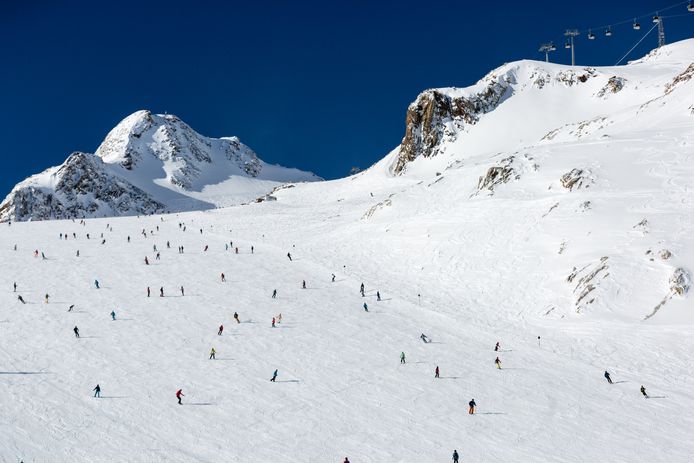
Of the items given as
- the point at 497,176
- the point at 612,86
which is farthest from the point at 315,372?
the point at 612,86

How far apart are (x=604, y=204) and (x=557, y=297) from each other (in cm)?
1328

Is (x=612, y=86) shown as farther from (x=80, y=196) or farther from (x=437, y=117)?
(x=80, y=196)

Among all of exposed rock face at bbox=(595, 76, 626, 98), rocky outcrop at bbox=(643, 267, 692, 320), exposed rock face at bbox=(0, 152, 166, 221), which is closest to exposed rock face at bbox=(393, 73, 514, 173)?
exposed rock face at bbox=(595, 76, 626, 98)

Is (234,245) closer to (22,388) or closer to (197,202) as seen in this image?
(22,388)

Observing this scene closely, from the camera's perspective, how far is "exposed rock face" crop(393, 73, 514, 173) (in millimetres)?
111688

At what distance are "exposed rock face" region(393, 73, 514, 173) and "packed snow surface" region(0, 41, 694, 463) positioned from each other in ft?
117

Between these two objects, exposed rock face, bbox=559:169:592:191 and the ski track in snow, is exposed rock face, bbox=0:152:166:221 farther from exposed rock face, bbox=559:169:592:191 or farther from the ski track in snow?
exposed rock face, bbox=559:169:592:191

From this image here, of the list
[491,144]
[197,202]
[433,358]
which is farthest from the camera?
[197,202]

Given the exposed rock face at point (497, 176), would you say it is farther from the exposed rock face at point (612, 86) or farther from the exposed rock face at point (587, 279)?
the exposed rock face at point (612, 86)

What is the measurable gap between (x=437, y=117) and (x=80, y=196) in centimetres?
11252

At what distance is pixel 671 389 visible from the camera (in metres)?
31.8

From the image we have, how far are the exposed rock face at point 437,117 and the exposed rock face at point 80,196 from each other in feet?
307

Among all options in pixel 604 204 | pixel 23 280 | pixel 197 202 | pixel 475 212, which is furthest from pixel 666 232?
pixel 197 202

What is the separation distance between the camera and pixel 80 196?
16988 centimetres
